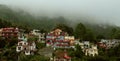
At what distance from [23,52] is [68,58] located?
34.3 feet

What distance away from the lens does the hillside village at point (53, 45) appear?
68625mm

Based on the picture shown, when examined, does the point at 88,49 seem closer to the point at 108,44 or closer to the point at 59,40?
the point at 59,40

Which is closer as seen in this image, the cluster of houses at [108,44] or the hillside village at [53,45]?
the hillside village at [53,45]

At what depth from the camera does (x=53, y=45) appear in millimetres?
74125

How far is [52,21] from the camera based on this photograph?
176000mm

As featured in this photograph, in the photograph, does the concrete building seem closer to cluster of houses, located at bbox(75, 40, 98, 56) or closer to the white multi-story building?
cluster of houses, located at bbox(75, 40, 98, 56)

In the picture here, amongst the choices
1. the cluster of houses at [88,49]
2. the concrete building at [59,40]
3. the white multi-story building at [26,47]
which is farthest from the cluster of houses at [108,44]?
the white multi-story building at [26,47]

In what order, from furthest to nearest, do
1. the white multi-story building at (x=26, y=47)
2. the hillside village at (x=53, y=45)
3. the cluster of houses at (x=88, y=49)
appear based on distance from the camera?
1. the cluster of houses at (x=88, y=49)
2. the white multi-story building at (x=26, y=47)
3. the hillside village at (x=53, y=45)

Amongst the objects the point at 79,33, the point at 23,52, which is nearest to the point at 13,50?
the point at 23,52

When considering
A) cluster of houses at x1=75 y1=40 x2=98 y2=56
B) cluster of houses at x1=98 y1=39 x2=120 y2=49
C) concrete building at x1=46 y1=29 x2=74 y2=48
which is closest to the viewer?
cluster of houses at x1=75 y1=40 x2=98 y2=56

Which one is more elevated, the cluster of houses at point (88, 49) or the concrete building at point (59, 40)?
the concrete building at point (59, 40)

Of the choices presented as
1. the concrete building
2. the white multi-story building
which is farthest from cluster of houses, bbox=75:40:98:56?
the white multi-story building

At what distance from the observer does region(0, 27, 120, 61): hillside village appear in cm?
6862

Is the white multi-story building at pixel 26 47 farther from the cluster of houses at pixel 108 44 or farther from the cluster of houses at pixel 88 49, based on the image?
the cluster of houses at pixel 108 44
